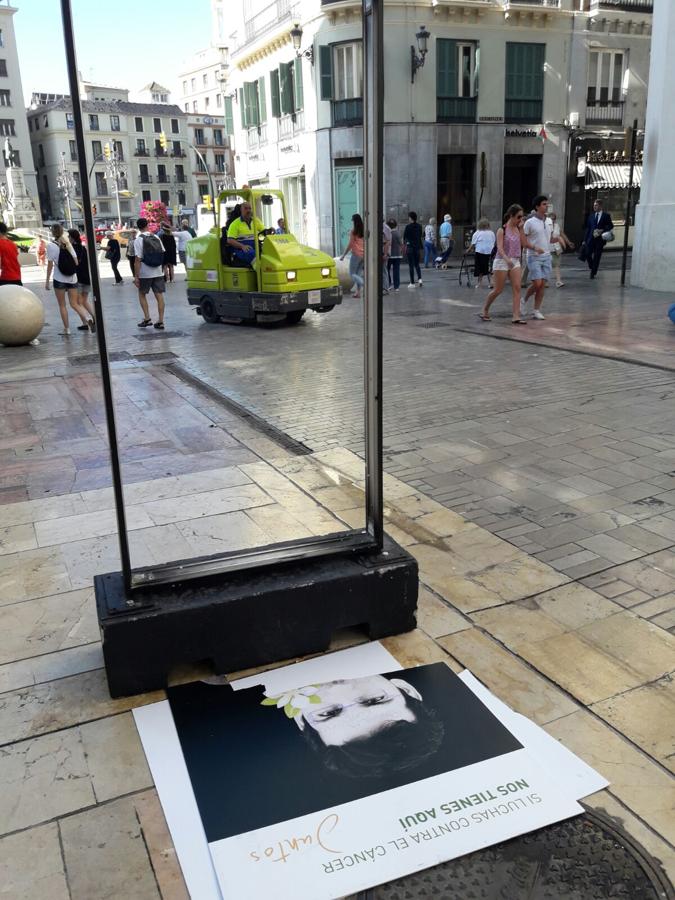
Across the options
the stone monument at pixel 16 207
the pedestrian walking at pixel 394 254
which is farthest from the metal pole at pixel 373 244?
the stone monument at pixel 16 207

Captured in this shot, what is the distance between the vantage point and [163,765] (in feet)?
8.00

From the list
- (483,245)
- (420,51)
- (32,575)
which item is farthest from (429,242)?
(32,575)

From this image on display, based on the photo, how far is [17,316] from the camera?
1088 centimetres

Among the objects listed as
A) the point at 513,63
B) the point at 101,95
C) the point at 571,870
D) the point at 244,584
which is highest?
the point at 513,63

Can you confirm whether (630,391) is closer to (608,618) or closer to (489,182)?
(608,618)

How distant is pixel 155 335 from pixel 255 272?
1887 millimetres

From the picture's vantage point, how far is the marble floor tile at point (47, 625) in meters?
3.10

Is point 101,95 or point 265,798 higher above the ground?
point 101,95

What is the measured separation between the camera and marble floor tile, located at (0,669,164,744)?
8.66ft

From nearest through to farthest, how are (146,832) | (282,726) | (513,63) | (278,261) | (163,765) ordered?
(146,832)
(163,765)
(282,726)
(278,261)
(513,63)

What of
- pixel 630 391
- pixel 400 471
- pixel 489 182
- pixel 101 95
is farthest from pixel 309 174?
pixel 101 95

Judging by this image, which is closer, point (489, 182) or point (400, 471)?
point (400, 471)

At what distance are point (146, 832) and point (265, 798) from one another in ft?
1.15

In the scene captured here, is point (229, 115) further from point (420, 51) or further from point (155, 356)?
point (155, 356)
